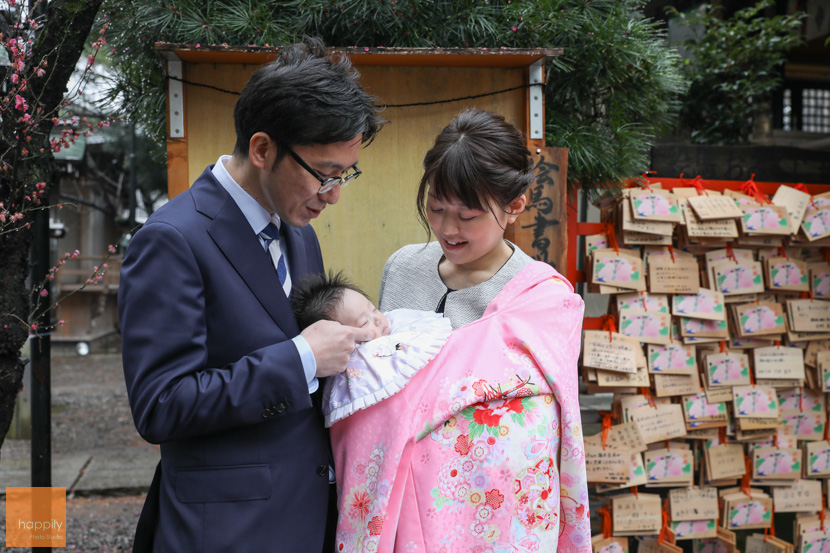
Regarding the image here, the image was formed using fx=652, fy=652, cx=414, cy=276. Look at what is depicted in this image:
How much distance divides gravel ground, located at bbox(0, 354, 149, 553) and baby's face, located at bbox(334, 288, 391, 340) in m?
3.87

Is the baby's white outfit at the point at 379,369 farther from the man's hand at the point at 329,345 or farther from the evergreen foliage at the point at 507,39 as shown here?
the evergreen foliage at the point at 507,39

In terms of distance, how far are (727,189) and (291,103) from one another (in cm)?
332

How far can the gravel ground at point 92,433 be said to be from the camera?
5117 mm

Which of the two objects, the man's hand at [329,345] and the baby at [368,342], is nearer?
the man's hand at [329,345]

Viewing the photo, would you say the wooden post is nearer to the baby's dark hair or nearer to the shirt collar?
the baby's dark hair

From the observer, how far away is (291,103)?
1.73 meters

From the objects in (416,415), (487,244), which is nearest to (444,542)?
(416,415)

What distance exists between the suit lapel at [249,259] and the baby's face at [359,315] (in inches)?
8.5

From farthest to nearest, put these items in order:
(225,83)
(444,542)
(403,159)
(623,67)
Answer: (623,67), (403,159), (225,83), (444,542)

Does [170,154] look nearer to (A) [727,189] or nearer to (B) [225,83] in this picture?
(B) [225,83]

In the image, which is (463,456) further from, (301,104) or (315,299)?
(301,104)

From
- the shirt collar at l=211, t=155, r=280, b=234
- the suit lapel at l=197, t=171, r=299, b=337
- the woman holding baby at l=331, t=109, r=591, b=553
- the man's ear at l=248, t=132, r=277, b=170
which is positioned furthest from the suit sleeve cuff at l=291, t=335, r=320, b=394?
the man's ear at l=248, t=132, r=277, b=170

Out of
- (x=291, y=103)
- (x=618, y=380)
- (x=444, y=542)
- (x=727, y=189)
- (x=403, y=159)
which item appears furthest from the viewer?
(x=727, y=189)

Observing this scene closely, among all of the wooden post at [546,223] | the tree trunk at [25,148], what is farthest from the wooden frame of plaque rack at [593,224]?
the tree trunk at [25,148]
